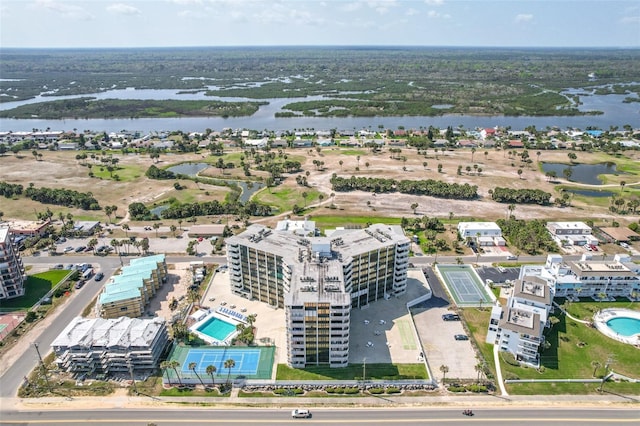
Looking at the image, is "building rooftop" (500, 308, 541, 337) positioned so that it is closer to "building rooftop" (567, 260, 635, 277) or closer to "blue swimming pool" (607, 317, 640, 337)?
"blue swimming pool" (607, 317, 640, 337)

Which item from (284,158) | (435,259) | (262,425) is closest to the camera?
(262,425)

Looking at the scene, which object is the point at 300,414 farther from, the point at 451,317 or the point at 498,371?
the point at 451,317

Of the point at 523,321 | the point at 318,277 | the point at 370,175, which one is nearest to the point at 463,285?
the point at 523,321

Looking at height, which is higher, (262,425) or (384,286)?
(384,286)

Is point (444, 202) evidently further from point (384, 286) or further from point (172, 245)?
point (172, 245)

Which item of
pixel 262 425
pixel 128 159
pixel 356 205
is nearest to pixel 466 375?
pixel 262 425

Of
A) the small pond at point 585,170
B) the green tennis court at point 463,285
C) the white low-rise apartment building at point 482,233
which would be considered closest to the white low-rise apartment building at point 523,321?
the green tennis court at point 463,285
